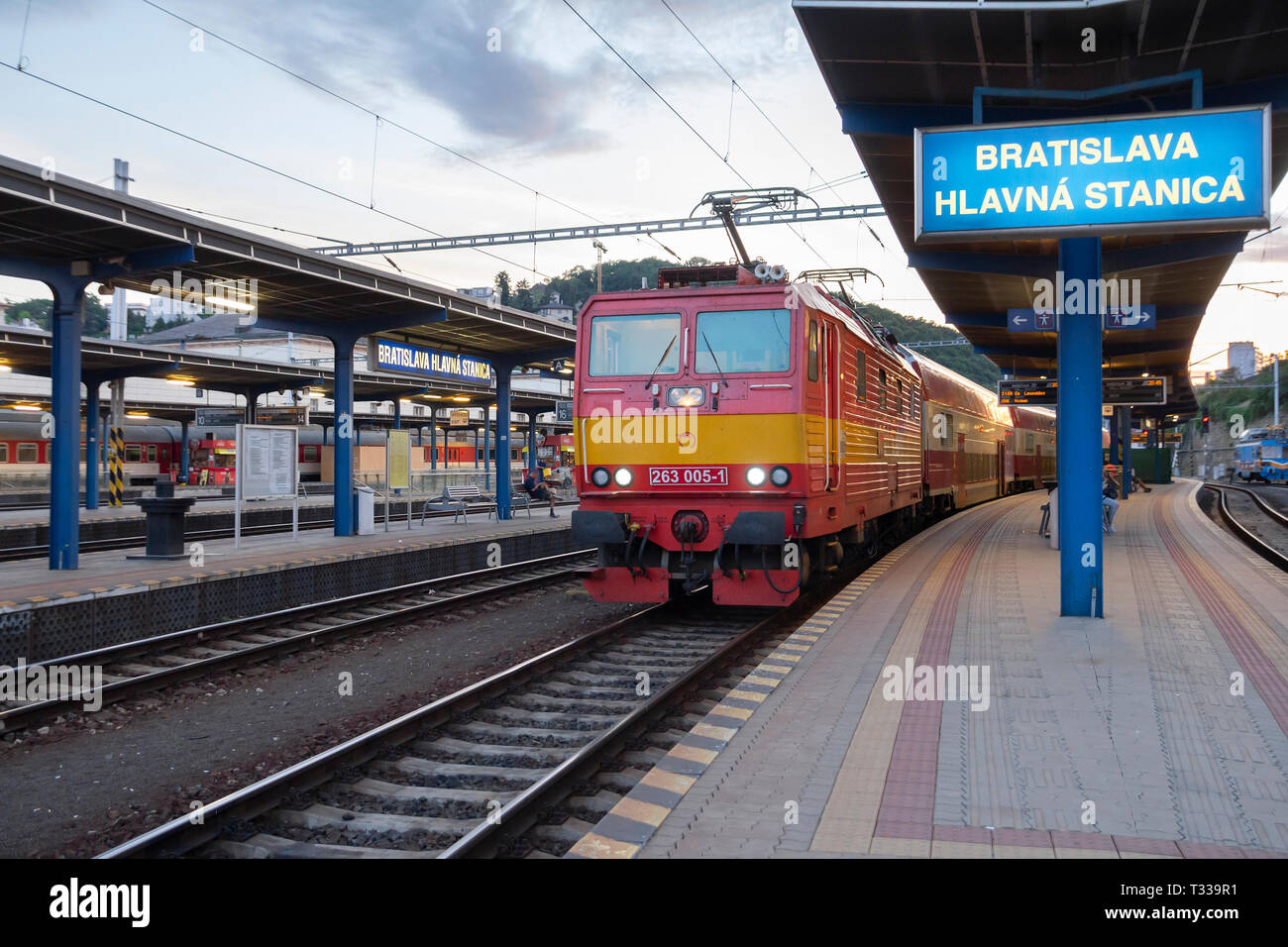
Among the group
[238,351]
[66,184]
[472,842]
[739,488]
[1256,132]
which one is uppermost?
[238,351]

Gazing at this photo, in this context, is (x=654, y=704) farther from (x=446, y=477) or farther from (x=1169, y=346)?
(x=446, y=477)

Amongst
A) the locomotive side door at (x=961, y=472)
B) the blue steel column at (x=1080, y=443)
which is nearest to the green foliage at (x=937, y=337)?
the locomotive side door at (x=961, y=472)

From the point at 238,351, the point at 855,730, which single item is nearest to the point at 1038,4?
the point at 855,730

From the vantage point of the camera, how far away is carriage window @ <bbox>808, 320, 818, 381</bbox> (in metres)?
9.36

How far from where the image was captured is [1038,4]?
24.2ft

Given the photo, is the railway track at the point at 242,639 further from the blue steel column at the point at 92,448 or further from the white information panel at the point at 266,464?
the blue steel column at the point at 92,448

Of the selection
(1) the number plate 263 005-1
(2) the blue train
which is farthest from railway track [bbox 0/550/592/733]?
(2) the blue train

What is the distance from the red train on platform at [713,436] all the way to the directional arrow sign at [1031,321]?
158 inches

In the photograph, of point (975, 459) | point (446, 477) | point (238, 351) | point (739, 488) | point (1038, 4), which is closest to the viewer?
point (1038, 4)

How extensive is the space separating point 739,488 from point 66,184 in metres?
8.83

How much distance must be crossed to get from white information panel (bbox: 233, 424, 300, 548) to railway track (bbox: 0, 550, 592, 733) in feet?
14.3

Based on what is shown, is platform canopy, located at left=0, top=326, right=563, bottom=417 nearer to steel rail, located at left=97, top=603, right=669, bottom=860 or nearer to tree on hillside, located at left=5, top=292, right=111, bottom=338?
steel rail, located at left=97, top=603, right=669, bottom=860

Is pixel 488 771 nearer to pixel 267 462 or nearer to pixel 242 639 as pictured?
pixel 242 639
